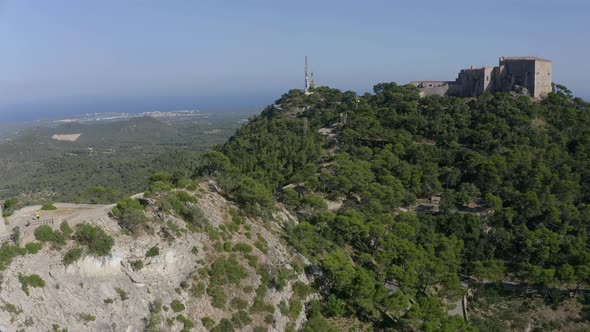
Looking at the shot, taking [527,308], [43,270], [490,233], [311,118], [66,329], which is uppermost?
[311,118]

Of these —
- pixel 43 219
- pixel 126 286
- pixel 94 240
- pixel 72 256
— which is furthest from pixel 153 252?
pixel 43 219

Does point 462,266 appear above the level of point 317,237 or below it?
below

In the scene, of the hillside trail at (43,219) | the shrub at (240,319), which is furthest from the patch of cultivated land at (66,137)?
the shrub at (240,319)

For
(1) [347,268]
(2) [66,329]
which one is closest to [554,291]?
(1) [347,268]

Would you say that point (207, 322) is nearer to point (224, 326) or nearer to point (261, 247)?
point (224, 326)

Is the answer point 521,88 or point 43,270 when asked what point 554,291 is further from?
point 521,88

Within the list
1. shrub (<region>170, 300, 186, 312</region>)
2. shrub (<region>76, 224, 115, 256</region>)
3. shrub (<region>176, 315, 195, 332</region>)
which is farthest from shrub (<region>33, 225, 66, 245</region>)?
shrub (<region>176, 315, 195, 332</region>)
